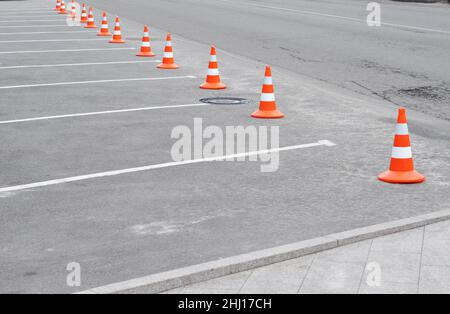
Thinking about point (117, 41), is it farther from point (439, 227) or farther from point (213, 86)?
point (439, 227)

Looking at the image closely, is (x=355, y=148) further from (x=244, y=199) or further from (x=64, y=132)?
(x=64, y=132)

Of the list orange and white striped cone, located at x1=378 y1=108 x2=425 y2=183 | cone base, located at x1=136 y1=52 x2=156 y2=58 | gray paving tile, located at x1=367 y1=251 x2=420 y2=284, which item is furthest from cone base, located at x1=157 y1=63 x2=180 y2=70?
gray paving tile, located at x1=367 y1=251 x2=420 y2=284

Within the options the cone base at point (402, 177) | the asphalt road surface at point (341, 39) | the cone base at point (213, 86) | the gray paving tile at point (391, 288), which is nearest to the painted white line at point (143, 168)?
the cone base at point (402, 177)

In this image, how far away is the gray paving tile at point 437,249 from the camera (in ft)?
19.0

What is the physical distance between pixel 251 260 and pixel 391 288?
0.97 m

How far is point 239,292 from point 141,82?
1002cm

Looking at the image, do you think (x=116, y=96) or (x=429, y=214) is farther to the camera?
(x=116, y=96)

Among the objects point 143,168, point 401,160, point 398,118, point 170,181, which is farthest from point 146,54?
point 401,160

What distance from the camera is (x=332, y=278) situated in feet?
17.9

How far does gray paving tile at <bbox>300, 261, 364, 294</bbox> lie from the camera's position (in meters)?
5.27

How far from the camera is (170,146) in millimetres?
9562

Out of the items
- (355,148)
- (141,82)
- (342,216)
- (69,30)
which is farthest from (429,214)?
(69,30)

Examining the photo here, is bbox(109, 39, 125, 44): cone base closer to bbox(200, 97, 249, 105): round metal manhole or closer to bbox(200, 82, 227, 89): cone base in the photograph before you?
bbox(200, 82, 227, 89): cone base

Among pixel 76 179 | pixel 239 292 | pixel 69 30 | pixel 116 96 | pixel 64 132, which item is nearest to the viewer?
pixel 239 292
